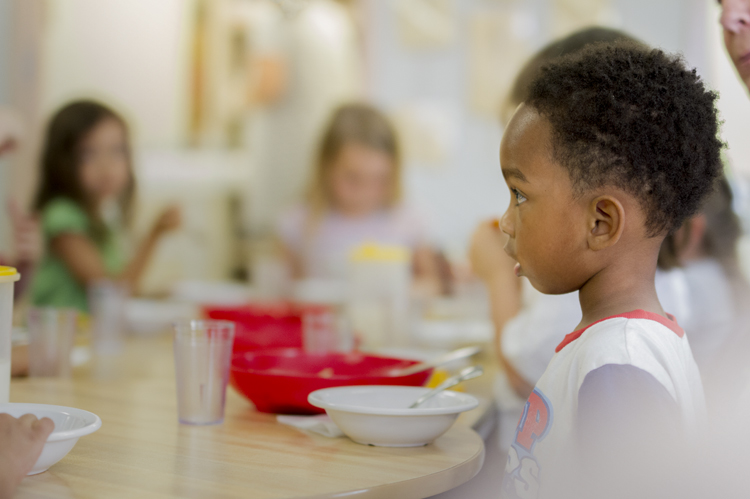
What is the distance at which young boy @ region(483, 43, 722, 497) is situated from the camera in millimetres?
553

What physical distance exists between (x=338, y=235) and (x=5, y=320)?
1944 mm

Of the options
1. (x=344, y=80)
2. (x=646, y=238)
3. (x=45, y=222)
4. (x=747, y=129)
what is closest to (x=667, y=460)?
(x=646, y=238)

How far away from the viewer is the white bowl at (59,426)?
22.4 inches

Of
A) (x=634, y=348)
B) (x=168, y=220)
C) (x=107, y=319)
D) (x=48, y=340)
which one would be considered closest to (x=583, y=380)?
(x=634, y=348)

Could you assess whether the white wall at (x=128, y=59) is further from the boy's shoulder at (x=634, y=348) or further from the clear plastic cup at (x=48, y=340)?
the boy's shoulder at (x=634, y=348)

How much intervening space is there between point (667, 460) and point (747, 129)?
1161 mm

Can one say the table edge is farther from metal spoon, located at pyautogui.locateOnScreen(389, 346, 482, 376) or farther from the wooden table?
metal spoon, located at pyautogui.locateOnScreen(389, 346, 482, 376)

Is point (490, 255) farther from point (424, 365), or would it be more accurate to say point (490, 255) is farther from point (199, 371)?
point (199, 371)

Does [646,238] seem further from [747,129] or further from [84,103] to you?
[84,103]

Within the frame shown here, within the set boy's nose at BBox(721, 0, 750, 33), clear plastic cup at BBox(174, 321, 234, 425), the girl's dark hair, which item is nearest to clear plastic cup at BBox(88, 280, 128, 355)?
clear plastic cup at BBox(174, 321, 234, 425)

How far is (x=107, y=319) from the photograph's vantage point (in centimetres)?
130

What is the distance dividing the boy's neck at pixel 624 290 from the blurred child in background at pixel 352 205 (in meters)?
1.80

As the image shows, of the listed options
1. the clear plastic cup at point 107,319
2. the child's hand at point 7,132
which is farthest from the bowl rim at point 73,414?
the child's hand at point 7,132

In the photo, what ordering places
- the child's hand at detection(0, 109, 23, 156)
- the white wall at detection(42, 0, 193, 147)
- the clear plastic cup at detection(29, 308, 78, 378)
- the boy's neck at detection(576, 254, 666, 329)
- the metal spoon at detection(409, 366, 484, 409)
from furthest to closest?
the white wall at detection(42, 0, 193, 147) < the child's hand at detection(0, 109, 23, 156) < the clear plastic cup at detection(29, 308, 78, 378) < the metal spoon at detection(409, 366, 484, 409) < the boy's neck at detection(576, 254, 666, 329)
